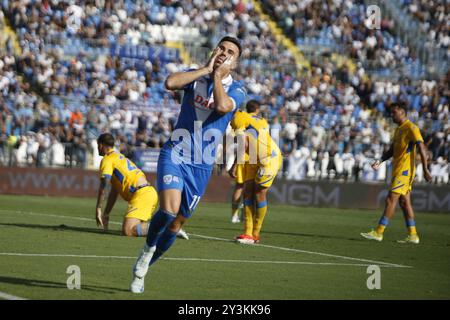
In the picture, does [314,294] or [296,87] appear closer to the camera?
[314,294]

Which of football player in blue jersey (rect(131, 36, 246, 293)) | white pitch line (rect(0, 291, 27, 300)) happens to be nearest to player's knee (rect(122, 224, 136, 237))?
football player in blue jersey (rect(131, 36, 246, 293))

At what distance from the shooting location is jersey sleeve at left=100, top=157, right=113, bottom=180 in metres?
15.6

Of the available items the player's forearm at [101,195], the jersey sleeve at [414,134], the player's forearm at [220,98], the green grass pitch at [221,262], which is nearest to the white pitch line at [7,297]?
the green grass pitch at [221,262]

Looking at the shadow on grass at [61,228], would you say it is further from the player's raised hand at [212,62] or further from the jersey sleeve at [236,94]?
the player's raised hand at [212,62]

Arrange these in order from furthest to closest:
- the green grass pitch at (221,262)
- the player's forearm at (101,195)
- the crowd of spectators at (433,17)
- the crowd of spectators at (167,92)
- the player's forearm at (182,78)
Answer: the crowd of spectators at (433,17)
the crowd of spectators at (167,92)
the player's forearm at (101,195)
the green grass pitch at (221,262)
the player's forearm at (182,78)

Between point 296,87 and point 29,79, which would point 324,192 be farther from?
point 29,79

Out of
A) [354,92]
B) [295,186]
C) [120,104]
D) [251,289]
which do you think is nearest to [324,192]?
[295,186]

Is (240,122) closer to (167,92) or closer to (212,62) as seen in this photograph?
(212,62)

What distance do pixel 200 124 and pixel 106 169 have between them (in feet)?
19.7

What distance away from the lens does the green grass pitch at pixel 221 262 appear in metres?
9.96

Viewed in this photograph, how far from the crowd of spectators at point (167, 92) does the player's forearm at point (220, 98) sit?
2008cm

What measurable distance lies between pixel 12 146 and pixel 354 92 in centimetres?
1568
